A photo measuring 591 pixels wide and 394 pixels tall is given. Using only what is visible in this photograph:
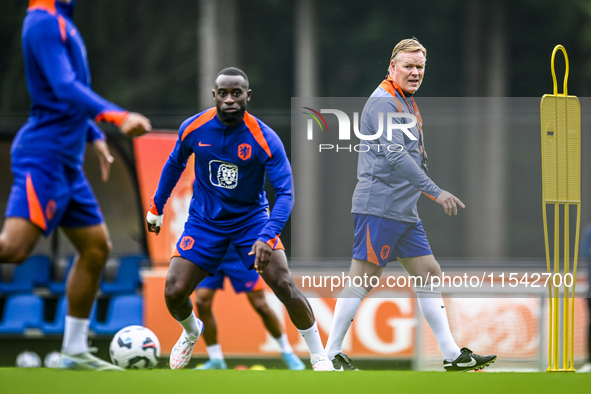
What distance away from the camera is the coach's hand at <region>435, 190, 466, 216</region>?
406 centimetres

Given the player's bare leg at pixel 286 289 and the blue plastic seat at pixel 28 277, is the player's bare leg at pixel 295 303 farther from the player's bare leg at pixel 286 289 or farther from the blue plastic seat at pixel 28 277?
the blue plastic seat at pixel 28 277

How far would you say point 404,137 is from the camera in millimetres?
4051

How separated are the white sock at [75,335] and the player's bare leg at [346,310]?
1.42 metres

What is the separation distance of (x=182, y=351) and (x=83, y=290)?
2.40ft

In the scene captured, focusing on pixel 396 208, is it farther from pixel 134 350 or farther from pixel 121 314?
pixel 121 314

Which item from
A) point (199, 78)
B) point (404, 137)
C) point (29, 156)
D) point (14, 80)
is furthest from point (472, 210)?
point (14, 80)

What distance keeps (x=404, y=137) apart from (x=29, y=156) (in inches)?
82.5

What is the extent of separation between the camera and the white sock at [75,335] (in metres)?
3.73

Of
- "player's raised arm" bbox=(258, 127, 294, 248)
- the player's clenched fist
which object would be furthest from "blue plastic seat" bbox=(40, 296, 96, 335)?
the player's clenched fist

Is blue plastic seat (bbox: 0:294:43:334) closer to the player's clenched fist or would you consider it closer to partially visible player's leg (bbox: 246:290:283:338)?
partially visible player's leg (bbox: 246:290:283:338)

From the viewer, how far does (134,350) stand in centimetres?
397

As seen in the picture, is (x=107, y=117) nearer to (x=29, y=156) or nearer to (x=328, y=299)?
(x=29, y=156)

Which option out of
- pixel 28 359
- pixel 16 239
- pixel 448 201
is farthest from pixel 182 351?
pixel 28 359

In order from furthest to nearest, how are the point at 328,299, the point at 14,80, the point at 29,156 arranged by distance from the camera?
1. the point at 14,80
2. the point at 328,299
3. the point at 29,156
